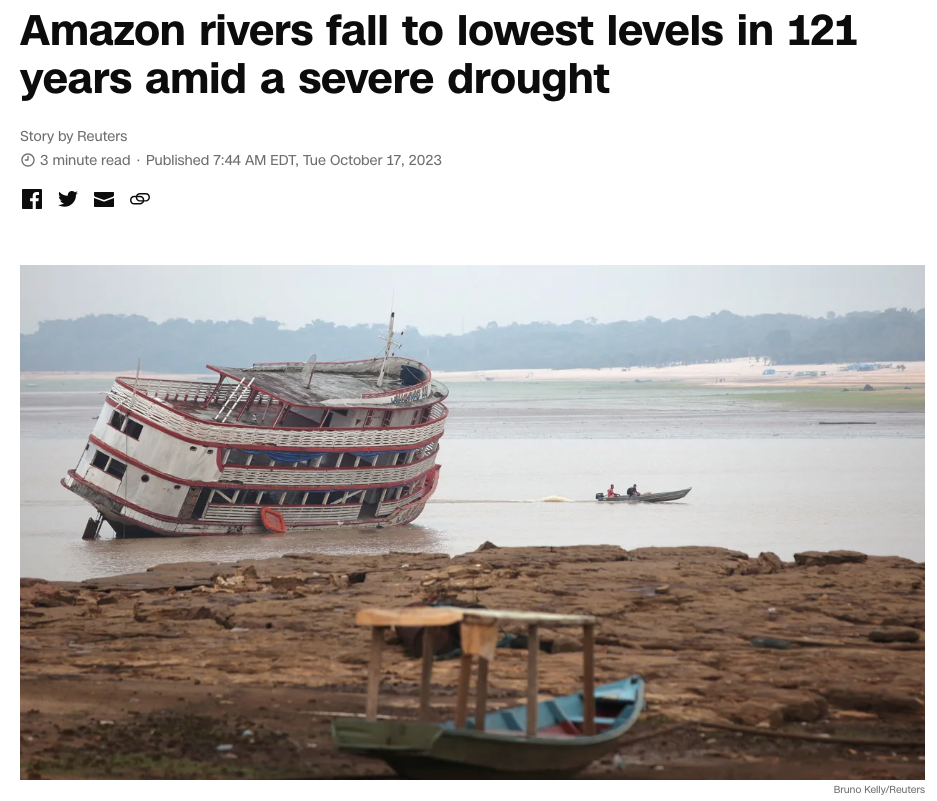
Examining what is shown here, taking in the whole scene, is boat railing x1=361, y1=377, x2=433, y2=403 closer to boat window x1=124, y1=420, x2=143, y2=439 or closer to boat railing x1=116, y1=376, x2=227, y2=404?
boat railing x1=116, y1=376, x2=227, y2=404

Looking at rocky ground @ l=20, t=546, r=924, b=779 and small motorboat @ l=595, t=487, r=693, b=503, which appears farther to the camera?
small motorboat @ l=595, t=487, r=693, b=503

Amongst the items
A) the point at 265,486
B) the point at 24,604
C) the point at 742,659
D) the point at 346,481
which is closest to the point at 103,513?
the point at 265,486

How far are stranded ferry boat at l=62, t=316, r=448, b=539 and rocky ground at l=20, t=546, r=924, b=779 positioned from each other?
7824mm

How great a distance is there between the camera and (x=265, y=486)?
27.0 m

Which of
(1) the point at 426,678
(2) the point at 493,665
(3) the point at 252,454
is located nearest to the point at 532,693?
(1) the point at 426,678

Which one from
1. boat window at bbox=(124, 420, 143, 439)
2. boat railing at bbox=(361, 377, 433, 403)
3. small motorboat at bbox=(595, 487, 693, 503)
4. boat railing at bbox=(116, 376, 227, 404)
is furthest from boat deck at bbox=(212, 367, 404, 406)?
small motorboat at bbox=(595, 487, 693, 503)

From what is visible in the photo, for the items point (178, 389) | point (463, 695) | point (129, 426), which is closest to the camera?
point (463, 695)

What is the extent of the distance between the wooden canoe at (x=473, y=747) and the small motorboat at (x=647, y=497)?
26.7 metres

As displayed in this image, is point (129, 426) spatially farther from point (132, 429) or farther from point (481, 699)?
point (481, 699)

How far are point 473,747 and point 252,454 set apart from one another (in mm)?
19672

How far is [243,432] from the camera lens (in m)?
26.1

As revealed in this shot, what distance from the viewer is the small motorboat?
115 feet

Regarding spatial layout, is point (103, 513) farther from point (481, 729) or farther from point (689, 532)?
point (481, 729)
